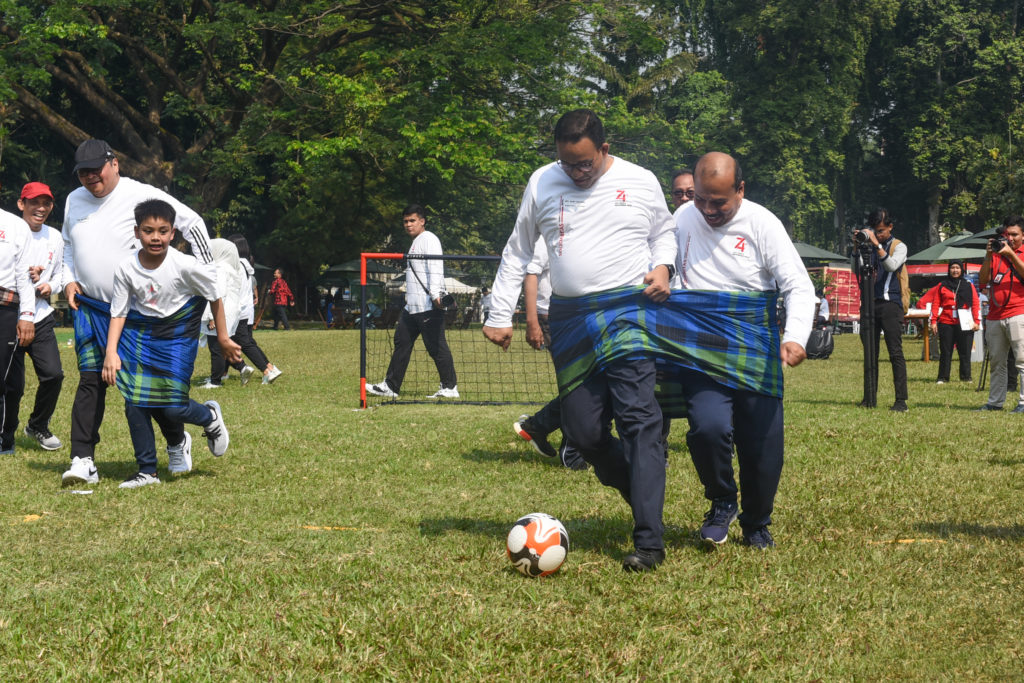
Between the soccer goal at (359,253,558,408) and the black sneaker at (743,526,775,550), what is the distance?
256 inches

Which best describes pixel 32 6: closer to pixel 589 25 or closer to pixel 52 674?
pixel 589 25

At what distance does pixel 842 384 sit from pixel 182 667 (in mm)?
13715

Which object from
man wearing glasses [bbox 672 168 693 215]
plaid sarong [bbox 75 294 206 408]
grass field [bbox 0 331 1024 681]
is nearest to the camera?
grass field [bbox 0 331 1024 681]

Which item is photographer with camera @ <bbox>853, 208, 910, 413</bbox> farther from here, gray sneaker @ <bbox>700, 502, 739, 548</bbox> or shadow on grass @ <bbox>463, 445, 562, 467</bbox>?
gray sneaker @ <bbox>700, 502, 739, 548</bbox>

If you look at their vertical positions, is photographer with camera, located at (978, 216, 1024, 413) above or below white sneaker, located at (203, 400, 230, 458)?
above

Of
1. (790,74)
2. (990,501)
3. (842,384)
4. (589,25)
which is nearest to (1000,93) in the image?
(790,74)

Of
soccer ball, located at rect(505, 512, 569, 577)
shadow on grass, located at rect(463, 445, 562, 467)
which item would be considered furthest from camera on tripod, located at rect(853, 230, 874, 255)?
soccer ball, located at rect(505, 512, 569, 577)

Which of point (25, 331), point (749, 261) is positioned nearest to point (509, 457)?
point (749, 261)

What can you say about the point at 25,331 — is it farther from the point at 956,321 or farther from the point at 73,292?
the point at 956,321

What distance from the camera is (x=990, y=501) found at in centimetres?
655

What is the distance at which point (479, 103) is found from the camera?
34.1 meters

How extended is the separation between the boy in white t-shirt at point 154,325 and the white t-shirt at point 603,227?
257 centimetres

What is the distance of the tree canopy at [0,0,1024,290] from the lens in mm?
30906

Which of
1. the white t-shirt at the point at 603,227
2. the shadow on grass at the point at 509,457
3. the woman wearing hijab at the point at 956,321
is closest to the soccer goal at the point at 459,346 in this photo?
the shadow on grass at the point at 509,457
